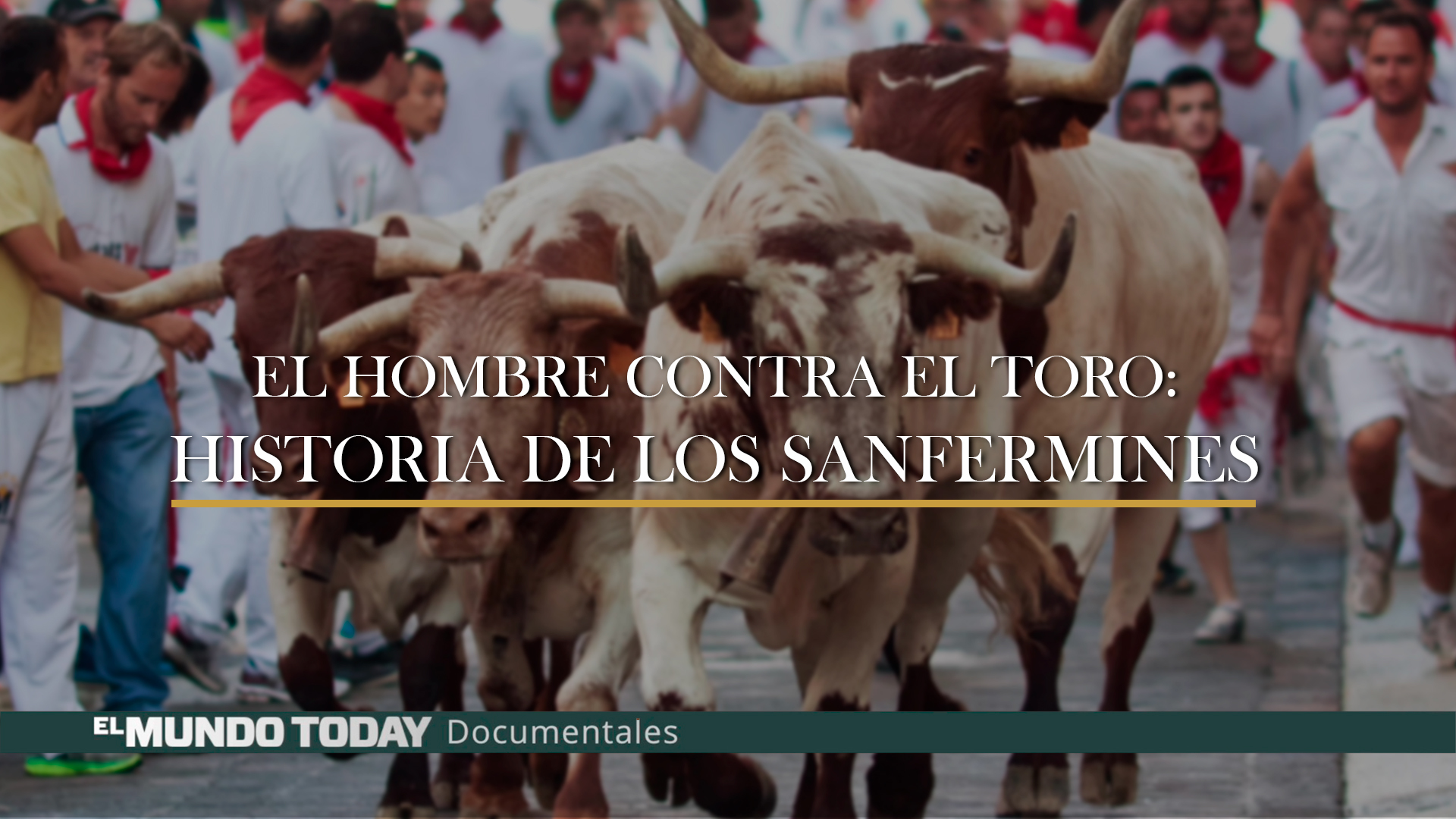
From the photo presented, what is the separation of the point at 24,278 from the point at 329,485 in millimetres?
1390

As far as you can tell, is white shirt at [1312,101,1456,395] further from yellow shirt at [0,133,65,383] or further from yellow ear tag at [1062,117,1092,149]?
yellow shirt at [0,133,65,383]

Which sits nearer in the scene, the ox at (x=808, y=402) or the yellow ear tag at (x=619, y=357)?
the ox at (x=808, y=402)

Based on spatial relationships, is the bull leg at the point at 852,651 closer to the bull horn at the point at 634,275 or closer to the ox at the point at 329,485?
the bull horn at the point at 634,275

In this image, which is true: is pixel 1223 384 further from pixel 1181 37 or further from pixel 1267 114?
pixel 1181 37

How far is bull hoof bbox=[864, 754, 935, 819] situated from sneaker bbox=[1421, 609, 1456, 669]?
11.1ft

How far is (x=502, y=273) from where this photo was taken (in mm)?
6598

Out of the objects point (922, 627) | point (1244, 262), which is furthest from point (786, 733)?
point (1244, 262)

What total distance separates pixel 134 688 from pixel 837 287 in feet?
11.4

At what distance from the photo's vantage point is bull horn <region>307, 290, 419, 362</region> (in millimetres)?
6703

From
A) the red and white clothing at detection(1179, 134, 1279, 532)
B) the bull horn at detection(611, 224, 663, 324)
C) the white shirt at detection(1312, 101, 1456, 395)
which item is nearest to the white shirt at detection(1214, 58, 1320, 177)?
the red and white clothing at detection(1179, 134, 1279, 532)

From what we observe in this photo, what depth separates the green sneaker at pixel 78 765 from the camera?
26.1 ft

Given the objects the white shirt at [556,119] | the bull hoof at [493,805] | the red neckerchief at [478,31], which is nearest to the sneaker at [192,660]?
the bull hoof at [493,805]

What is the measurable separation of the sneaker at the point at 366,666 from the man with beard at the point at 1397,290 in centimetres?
381

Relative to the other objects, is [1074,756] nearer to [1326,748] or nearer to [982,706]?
[982,706]
